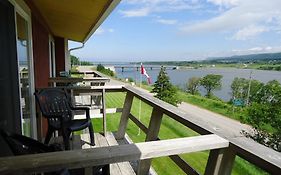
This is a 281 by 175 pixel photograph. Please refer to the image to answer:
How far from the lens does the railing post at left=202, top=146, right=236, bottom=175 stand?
134cm

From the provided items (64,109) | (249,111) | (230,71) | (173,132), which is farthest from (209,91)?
(64,109)

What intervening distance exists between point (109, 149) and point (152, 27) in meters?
46.0

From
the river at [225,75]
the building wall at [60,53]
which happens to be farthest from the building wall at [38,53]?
the river at [225,75]

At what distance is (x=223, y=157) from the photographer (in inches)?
54.3

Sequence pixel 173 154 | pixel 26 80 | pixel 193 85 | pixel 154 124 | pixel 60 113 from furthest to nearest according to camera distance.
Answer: pixel 193 85 → pixel 60 113 → pixel 26 80 → pixel 154 124 → pixel 173 154

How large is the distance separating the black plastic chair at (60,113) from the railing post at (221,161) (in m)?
1.99

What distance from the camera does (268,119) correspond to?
11.4 m

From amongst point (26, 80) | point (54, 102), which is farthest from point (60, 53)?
point (26, 80)

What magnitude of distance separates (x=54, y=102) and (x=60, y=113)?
19 centimetres

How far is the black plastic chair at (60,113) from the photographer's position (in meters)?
2.97

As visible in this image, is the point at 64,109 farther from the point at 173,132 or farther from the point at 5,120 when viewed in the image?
the point at 173,132

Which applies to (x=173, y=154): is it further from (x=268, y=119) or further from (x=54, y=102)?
(x=268, y=119)

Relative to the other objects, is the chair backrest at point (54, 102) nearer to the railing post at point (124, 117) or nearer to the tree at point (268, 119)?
the railing post at point (124, 117)

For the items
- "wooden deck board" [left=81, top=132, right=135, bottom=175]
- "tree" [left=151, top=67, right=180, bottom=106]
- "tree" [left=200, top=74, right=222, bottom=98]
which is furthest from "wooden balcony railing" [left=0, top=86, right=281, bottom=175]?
"tree" [left=200, top=74, right=222, bottom=98]
